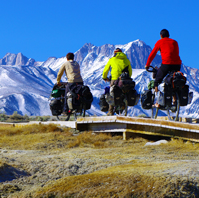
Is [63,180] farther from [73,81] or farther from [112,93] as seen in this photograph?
[73,81]

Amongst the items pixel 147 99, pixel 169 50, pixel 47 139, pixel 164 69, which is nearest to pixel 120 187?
pixel 47 139

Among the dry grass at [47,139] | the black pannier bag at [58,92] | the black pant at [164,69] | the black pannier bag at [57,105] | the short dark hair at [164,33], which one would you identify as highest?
the short dark hair at [164,33]

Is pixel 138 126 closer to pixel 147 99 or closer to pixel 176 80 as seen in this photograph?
pixel 147 99

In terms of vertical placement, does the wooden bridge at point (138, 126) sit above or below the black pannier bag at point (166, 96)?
below

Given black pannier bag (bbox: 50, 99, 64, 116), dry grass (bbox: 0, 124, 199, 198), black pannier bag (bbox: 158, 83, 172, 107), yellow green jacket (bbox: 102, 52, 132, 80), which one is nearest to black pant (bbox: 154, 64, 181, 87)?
black pannier bag (bbox: 158, 83, 172, 107)

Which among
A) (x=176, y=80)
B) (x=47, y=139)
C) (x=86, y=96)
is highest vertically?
(x=176, y=80)

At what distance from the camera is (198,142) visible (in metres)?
8.62

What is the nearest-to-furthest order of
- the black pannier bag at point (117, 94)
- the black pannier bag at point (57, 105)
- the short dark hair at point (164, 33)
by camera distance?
the short dark hair at point (164, 33), the black pannier bag at point (117, 94), the black pannier bag at point (57, 105)

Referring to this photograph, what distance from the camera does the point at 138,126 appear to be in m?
10.2

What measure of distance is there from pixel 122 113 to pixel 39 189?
329 inches

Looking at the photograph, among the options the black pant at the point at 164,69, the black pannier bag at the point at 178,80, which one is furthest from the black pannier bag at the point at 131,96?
the black pannier bag at the point at 178,80

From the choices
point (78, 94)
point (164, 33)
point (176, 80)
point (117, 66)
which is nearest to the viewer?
point (176, 80)

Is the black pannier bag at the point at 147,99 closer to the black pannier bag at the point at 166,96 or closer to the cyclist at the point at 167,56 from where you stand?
the cyclist at the point at 167,56

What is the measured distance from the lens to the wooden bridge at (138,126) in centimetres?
873
